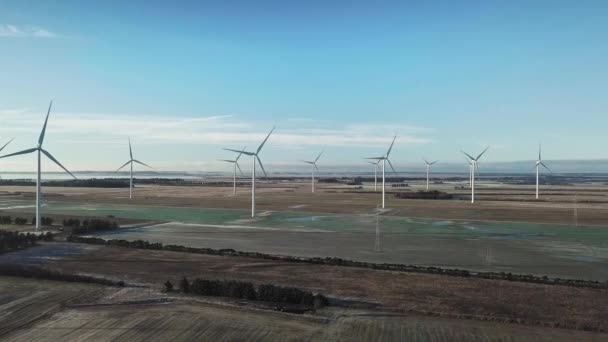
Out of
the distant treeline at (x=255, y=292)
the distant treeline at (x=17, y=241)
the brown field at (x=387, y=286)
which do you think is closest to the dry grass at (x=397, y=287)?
the brown field at (x=387, y=286)

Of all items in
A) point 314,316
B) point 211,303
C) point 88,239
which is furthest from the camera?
point 88,239

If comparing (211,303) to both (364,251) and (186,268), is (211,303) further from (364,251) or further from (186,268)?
(364,251)

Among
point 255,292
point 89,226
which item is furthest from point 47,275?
point 89,226

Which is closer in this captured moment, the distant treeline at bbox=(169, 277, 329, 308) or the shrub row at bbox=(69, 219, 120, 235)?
the distant treeline at bbox=(169, 277, 329, 308)

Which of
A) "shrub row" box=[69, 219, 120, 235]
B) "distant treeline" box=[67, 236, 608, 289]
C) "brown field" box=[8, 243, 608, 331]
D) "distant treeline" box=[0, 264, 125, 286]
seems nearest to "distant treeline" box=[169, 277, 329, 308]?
"brown field" box=[8, 243, 608, 331]

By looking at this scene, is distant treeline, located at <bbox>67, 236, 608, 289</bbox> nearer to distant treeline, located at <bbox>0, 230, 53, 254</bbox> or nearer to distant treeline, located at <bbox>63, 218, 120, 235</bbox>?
distant treeline, located at <bbox>0, 230, 53, 254</bbox>

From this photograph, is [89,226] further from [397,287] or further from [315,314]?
[315,314]

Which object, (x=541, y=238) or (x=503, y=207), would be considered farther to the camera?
(x=503, y=207)

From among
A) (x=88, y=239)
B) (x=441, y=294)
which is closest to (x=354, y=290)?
(x=441, y=294)
